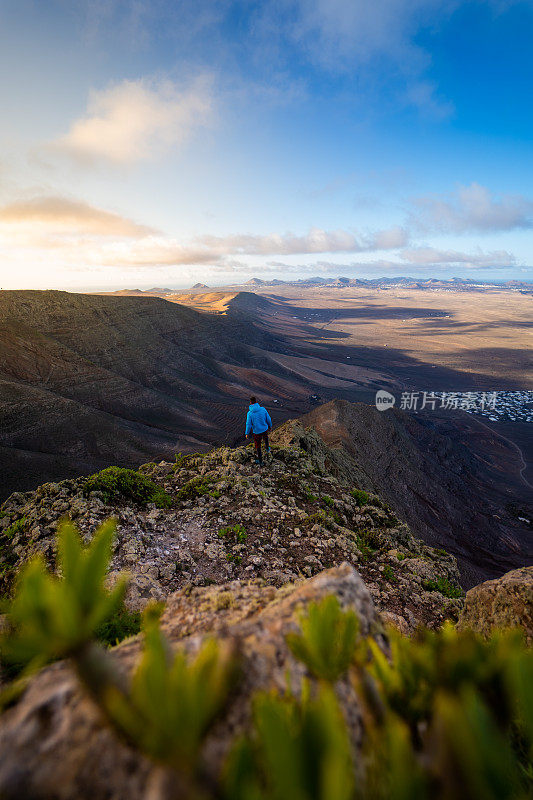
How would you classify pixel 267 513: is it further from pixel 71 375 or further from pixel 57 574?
pixel 71 375

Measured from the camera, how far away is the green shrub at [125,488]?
632 centimetres

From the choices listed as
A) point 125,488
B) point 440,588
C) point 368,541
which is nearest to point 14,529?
point 125,488

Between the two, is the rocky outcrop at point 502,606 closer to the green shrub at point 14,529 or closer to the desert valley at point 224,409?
the green shrub at point 14,529

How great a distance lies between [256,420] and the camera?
28.0ft

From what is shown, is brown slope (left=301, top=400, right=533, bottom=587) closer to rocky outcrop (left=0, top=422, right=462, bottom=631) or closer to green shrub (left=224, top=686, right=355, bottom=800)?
rocky outcrop (left=0, top=422, right=462, bottom=631)

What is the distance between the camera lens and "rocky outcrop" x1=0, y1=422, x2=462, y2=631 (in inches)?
203

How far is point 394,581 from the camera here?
19.6 feet

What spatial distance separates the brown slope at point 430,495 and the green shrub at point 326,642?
524 inches

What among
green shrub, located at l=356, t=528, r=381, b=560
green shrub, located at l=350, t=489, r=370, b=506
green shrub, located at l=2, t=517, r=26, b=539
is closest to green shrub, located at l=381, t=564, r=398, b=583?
green shrub, located at l=356, t=528, r=381, b=560

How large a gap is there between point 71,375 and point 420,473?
1186 inches

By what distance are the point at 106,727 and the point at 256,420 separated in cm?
737

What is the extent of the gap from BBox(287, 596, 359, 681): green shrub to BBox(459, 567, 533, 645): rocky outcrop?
109 inches

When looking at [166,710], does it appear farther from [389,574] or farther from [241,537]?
[389,574]

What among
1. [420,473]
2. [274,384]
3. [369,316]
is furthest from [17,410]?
[369,316]
